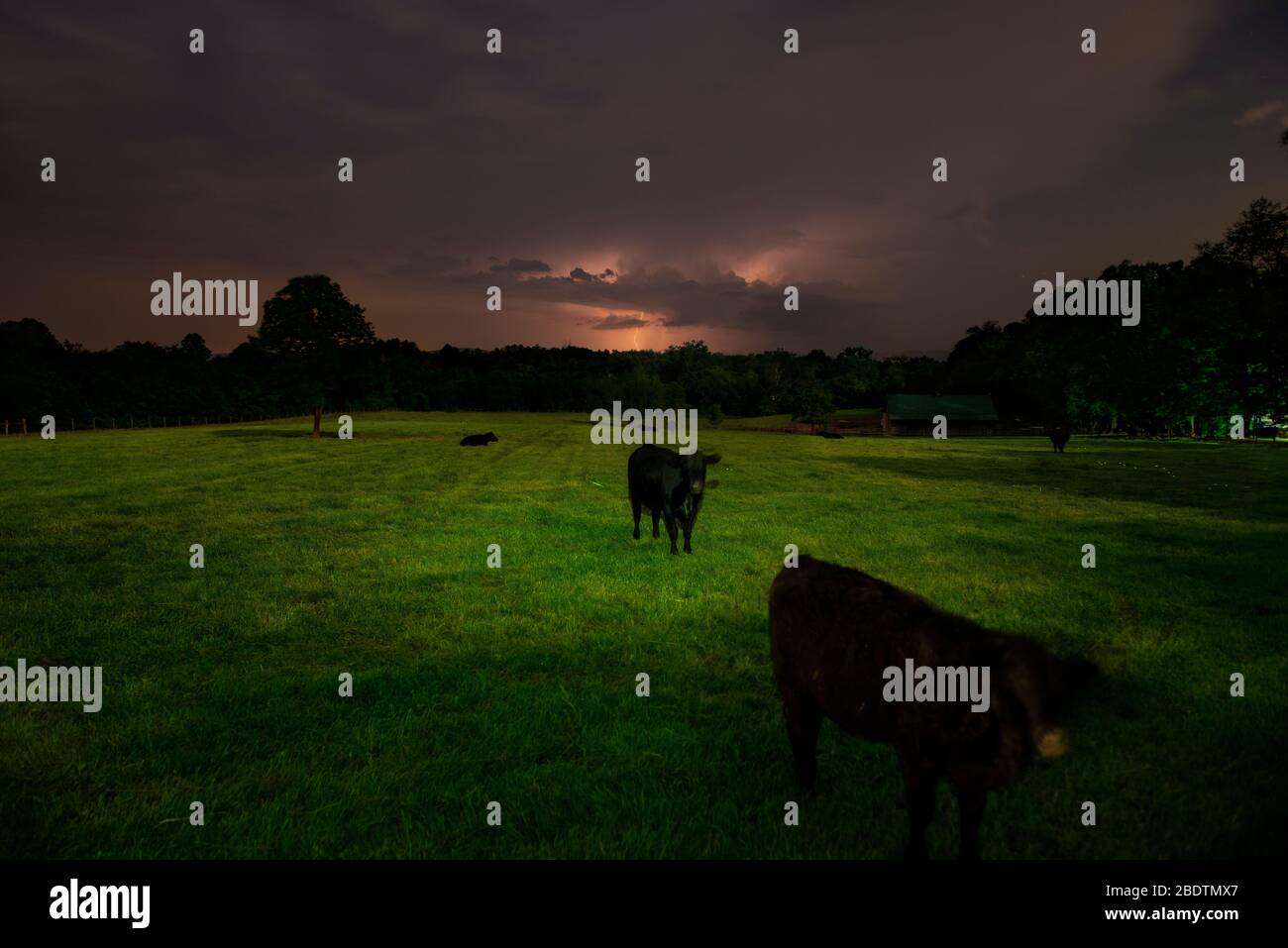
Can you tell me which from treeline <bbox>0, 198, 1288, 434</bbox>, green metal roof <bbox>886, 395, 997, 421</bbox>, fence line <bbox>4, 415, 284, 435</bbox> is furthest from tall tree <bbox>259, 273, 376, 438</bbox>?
green metal roof <bbox>886, 395, 997, 421</bbox>

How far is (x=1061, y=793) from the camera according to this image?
14.1 feet

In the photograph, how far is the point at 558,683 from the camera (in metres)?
6.19

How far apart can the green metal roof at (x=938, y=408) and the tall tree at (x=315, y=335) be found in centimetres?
7449

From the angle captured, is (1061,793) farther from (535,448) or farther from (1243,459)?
(1243,459)

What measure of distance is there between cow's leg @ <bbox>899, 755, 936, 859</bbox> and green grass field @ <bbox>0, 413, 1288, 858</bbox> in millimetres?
622

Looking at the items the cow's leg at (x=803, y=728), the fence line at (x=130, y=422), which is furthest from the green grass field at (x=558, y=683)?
the fence line at (x=130, y=422)

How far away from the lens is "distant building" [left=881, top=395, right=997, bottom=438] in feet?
294

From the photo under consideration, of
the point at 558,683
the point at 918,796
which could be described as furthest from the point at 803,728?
the point at 558,683

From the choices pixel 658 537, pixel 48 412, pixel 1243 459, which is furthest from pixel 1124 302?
pixel 48 412

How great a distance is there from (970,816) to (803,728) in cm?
128

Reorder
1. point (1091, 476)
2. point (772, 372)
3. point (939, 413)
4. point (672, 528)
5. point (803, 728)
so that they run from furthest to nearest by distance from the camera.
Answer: point (772, 372) → point (939, 413) → point (1091, 476) → point (672, 528) → point (803, 728)
